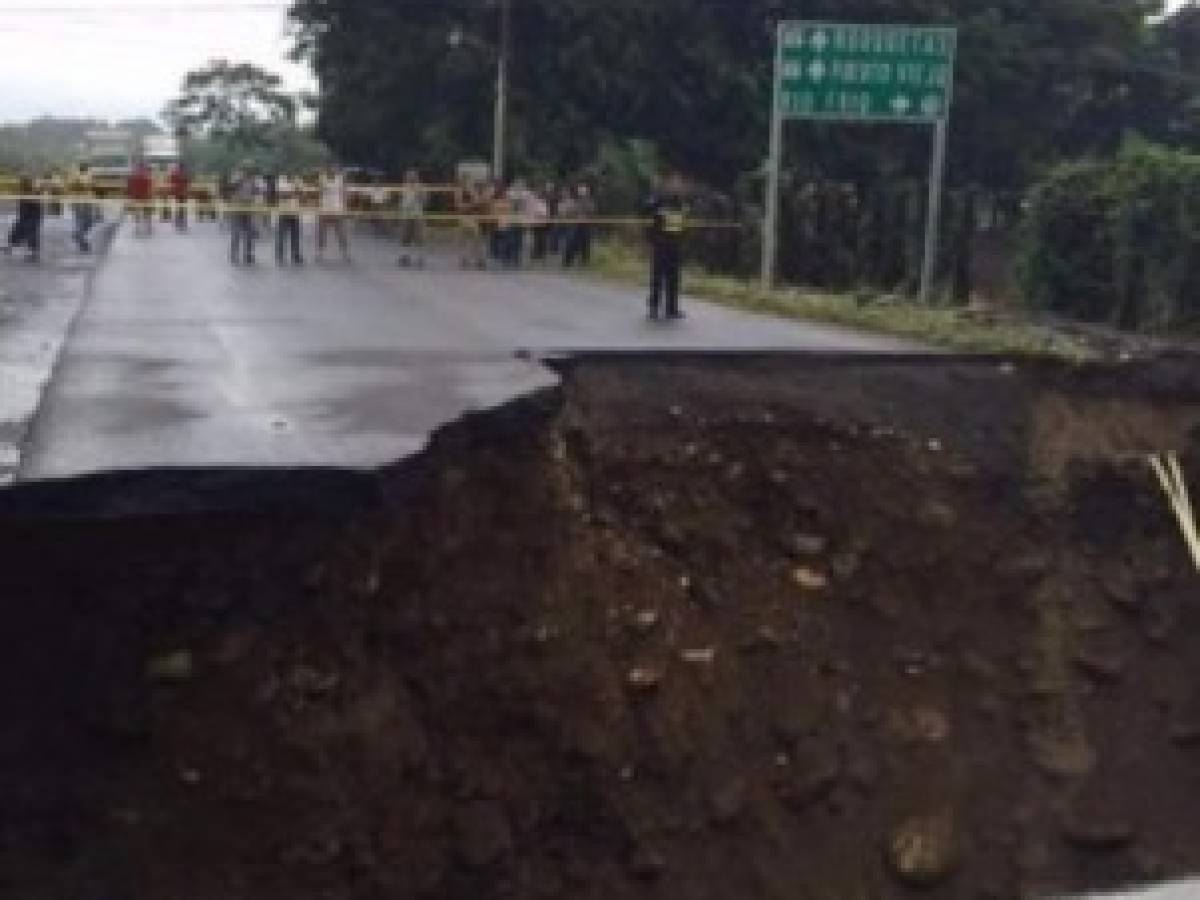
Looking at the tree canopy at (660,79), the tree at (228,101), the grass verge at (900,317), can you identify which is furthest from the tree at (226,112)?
the grass verge at (900,317)

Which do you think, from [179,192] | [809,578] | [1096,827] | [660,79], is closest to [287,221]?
[179,192]

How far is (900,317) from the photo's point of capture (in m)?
16.6

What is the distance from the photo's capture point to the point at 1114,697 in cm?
932

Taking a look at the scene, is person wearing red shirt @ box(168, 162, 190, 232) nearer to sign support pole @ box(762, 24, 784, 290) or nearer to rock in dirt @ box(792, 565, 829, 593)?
sign support pole @ box(762, 24, 784, 290)

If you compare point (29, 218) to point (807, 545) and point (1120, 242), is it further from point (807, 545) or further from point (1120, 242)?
point (807, 545)

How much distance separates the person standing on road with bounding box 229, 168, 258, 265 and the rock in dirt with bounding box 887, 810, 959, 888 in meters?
17.8

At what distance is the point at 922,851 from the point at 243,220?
1875 cm

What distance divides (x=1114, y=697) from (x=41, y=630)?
541 centimetres

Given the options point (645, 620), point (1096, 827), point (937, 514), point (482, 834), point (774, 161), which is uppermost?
point (774, 161)

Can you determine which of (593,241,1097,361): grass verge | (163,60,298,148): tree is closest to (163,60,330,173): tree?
(163,60,298,148): tree

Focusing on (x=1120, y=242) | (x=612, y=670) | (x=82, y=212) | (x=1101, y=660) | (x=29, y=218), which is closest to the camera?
(x=612, y=670)

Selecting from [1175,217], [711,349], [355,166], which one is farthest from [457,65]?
[711,349]

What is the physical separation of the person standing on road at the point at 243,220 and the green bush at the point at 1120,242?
10.5 metres

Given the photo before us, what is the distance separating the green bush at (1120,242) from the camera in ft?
64.2
